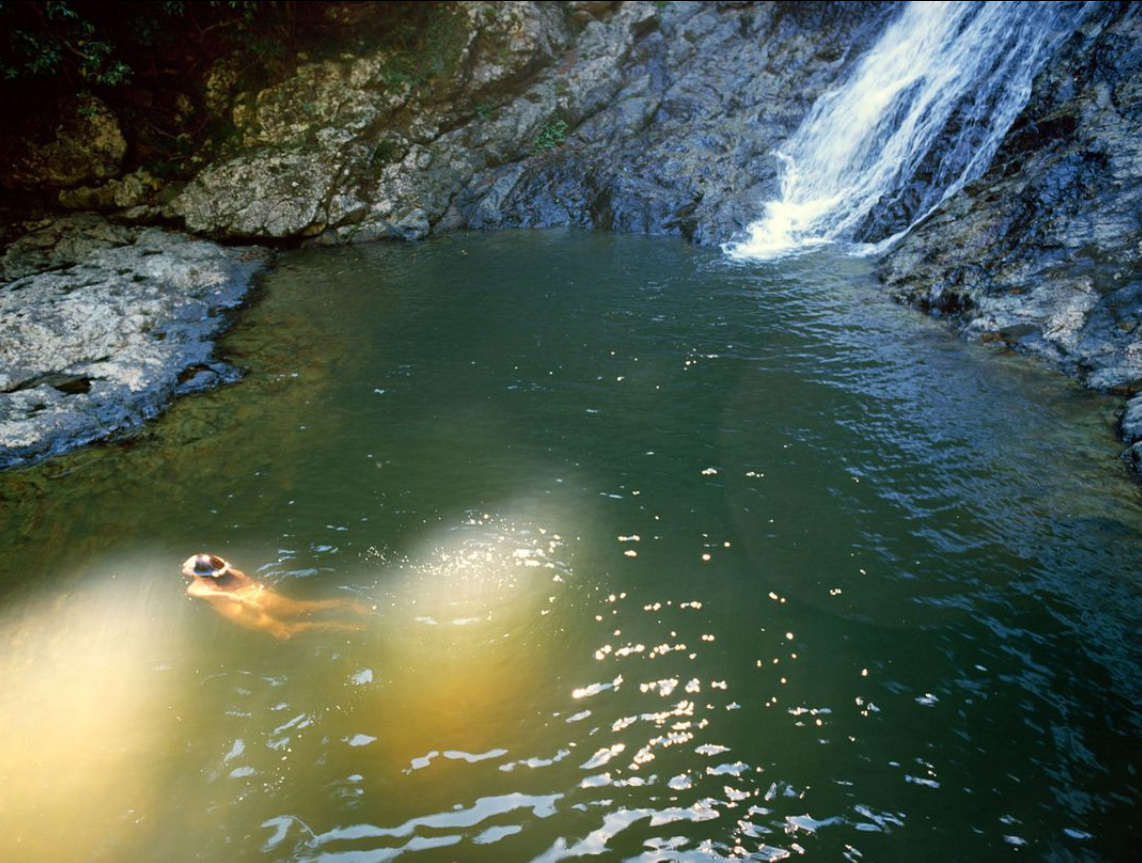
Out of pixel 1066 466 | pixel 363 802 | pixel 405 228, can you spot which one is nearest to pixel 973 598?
Result: pixel 1066 466

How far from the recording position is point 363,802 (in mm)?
3863

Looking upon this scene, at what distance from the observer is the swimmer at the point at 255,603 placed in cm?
524

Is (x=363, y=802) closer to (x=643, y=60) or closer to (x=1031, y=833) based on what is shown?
(x=1031, y=833)

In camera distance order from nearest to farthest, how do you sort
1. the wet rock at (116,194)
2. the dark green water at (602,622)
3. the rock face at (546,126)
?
the dark green water at (602,622), the wet rock at (116,194), the rock face at (546,126)

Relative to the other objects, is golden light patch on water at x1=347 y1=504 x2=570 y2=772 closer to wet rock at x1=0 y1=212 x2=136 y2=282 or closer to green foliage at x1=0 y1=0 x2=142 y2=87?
wet rock at x1=0 y1=212 x2=136 y2=282

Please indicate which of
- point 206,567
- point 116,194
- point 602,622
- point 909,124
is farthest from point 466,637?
point 116,194

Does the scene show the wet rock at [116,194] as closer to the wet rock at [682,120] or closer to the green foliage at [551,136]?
the wet rock at [682,120]

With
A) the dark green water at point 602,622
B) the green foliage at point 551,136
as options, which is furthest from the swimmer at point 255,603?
the green foliage at point 551,136

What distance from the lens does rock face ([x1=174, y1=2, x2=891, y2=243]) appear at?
16.2 metres

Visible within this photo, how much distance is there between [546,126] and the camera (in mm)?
18859

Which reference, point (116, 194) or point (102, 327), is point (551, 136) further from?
point (102, 327)

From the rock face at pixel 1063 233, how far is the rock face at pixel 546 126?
5.30 meters

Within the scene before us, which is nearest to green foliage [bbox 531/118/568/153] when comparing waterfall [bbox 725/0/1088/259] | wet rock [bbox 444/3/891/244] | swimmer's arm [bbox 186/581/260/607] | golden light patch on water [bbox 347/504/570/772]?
wet rock [bbox 444/3/891/244]

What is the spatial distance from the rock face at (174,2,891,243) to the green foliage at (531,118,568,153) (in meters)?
0.05
